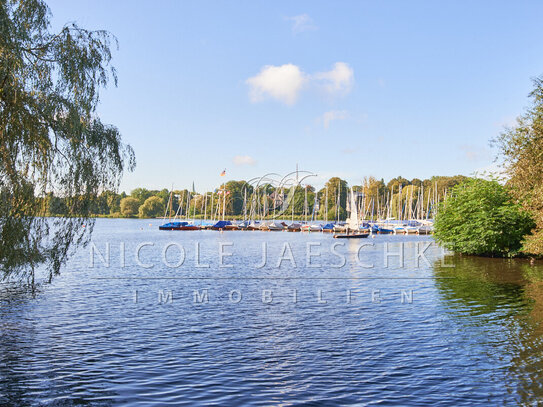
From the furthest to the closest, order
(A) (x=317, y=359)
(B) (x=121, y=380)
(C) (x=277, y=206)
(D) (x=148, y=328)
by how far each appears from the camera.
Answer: (C) (x=277, y=206), (D) (x=148, y=328), (A) (x=317, y=359), (B) (x=121, y=380)

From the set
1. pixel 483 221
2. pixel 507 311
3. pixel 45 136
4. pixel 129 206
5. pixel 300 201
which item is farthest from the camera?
pixel 129 206

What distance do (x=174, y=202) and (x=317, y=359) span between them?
174 m

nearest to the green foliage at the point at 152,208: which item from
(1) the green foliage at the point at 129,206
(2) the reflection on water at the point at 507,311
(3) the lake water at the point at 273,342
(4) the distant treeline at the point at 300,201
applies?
(4) the distant treeline at the point at 300,201

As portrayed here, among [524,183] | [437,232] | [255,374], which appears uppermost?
[524,183]

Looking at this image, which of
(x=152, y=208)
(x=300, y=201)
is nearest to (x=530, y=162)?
(x=300, y=201)

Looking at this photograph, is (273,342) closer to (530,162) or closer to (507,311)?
(507,311)

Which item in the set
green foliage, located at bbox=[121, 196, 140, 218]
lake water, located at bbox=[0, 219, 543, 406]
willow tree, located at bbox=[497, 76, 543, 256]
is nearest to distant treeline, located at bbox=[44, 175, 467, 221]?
green foliage, located at bbox=[121, 196, 140, 218]

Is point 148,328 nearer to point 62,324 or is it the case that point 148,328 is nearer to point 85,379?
point 62,324

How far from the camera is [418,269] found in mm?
38312

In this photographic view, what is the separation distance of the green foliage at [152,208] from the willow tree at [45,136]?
164498 millimetres

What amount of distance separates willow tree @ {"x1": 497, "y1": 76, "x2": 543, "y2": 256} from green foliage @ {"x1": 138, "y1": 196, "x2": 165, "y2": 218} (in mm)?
157385

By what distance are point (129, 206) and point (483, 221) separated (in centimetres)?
15817

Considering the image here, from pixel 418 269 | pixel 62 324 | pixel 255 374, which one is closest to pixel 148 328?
pixel 62 324

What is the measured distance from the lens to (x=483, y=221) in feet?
139
